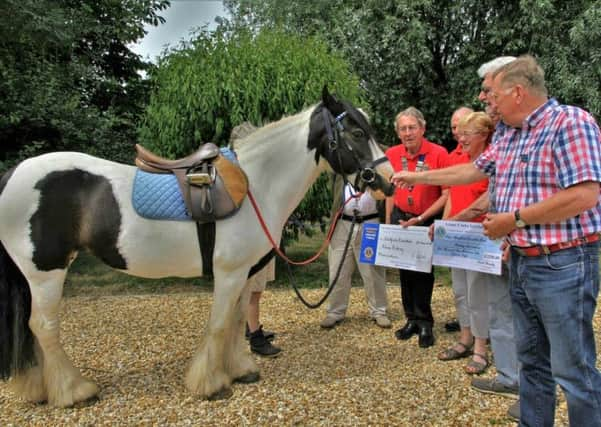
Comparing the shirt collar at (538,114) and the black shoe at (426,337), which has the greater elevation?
the shirt collar at (538,114)

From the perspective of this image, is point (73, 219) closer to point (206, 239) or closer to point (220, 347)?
point (206, 239)

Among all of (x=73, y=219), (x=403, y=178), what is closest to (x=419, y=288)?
(x=403, y=178)

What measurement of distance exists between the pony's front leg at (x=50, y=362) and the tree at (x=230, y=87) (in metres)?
3.15

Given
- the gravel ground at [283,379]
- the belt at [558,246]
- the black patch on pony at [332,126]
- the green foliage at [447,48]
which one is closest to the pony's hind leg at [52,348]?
the gravel ground at [283,379]

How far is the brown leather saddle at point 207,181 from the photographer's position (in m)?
2.76

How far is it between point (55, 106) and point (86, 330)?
3158 mm

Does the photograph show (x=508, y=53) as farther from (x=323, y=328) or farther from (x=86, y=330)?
(x=86, y=330)

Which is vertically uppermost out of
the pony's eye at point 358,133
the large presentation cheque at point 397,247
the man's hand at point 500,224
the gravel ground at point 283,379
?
the pony's eye at point 358,133

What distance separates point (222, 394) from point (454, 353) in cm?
202

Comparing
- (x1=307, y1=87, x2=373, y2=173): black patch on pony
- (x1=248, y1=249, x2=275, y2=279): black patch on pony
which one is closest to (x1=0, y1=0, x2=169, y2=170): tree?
(x1=248, y1=249, x2=275, y2=279): black patch on pony

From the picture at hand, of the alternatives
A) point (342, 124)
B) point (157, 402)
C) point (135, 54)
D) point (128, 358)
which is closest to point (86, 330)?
point (128, 358)

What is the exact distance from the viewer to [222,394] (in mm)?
3016

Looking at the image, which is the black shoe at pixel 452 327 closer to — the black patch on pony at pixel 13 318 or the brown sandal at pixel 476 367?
the brown sandal at pixel 476 367

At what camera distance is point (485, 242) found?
313cm
